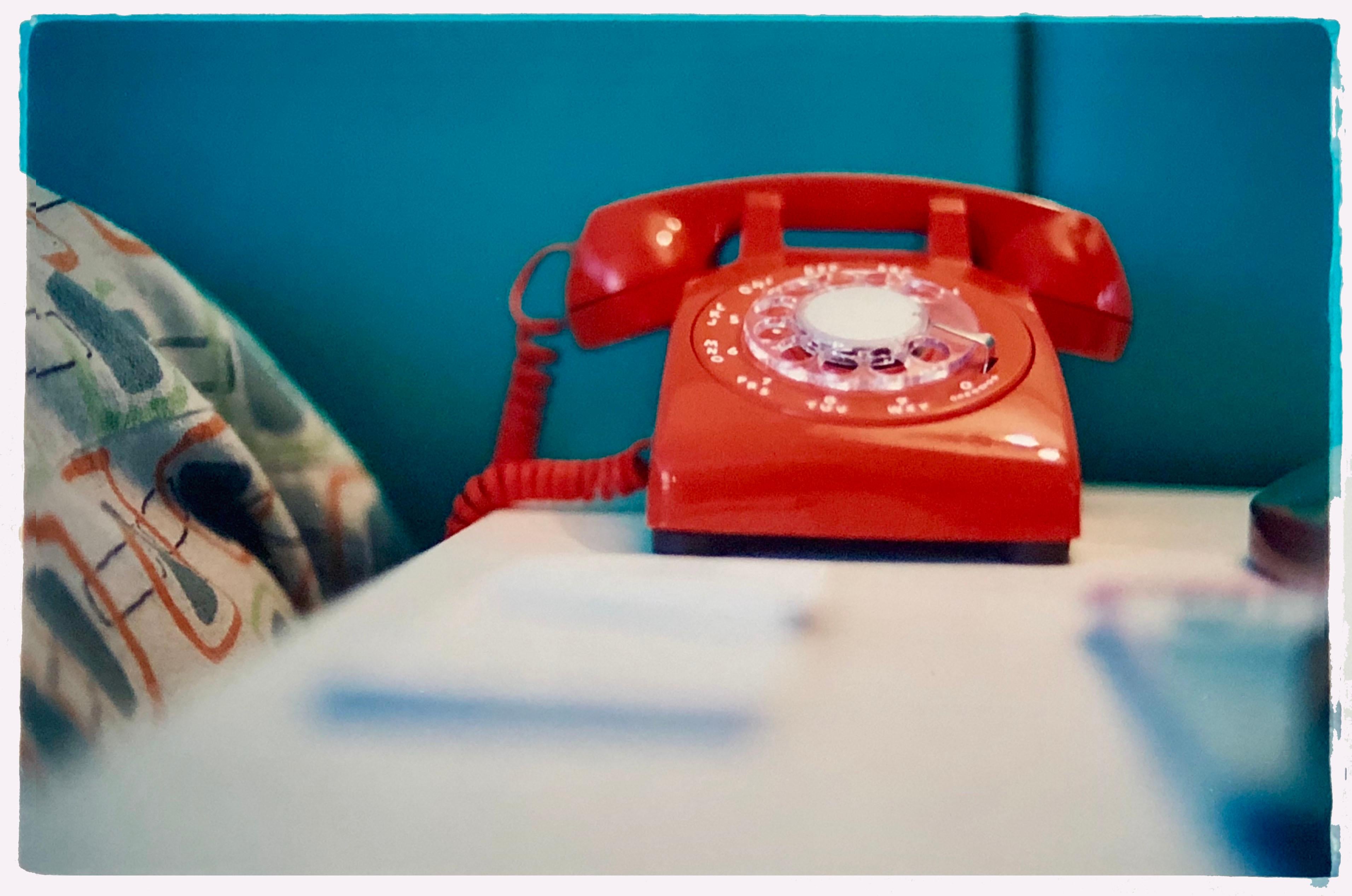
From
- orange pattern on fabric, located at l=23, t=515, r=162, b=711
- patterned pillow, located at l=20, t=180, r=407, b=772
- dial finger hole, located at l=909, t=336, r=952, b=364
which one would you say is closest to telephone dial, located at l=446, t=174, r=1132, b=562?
dial finger hole, located at l=909, t=336, r=952, b=364

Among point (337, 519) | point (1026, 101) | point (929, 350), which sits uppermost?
point (1026, 101)

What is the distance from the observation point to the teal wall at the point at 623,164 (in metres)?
0.70

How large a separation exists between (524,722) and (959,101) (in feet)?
1.93

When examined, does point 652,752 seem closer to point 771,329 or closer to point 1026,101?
point 771,329

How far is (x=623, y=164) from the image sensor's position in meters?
0.76

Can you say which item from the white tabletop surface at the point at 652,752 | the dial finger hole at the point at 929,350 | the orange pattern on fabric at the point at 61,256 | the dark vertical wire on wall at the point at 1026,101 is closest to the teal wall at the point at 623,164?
the dark vertical wire on wall at the point at 1026,101

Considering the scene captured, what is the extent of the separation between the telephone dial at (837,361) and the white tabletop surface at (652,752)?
7cm

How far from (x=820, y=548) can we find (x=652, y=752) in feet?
0.76

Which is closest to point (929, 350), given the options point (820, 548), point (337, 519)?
point (820, 548)

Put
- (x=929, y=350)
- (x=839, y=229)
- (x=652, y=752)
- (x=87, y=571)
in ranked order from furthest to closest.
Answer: (x=839, y=229)
(x=929, y=350)
(x=87, y=571)
(x=652, y=752)

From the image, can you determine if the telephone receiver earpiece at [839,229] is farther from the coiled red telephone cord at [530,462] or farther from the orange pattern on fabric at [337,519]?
the orange pattern on fabric at [337,519]

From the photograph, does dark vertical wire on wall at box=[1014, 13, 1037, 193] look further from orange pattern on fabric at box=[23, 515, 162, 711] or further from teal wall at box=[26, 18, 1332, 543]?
orange pattern on fabric at box=[23, 515, 162, 711]

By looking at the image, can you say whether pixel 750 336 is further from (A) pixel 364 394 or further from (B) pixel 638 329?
(A) pixel 364 394

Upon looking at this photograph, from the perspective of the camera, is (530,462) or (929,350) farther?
(530,462)
